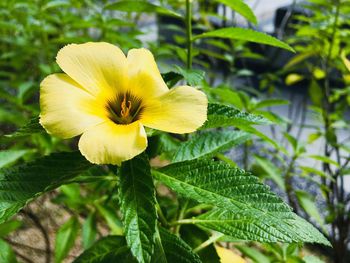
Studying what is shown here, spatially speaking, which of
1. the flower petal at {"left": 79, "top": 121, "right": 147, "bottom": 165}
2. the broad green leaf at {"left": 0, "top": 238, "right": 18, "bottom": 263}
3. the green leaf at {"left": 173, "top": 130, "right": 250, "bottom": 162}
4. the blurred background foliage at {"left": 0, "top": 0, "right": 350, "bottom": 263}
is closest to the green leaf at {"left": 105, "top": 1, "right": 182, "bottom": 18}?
the blurred background foliage at {"left": 0, "top": 0, "right": 350, "bottom": 263}

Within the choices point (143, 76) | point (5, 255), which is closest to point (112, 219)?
point (5, 255)

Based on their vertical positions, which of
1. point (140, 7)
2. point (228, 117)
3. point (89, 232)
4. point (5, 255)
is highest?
point (140, 7)

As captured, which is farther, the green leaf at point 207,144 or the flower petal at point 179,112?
the green leaf at point 207,144

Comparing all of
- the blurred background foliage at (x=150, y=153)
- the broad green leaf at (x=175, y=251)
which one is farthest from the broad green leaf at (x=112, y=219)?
the broad green leaf at (x=175, y=251)

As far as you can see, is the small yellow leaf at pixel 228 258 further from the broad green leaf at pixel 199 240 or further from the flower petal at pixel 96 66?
the flower petal at pixel 96 66

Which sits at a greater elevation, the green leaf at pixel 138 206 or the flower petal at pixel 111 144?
the flower petal at pixel 111 144

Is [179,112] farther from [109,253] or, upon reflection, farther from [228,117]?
[109,253]

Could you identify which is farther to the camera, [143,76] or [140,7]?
[140,7]

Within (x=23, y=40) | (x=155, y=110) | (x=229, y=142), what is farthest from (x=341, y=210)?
(x=23, y=40)
